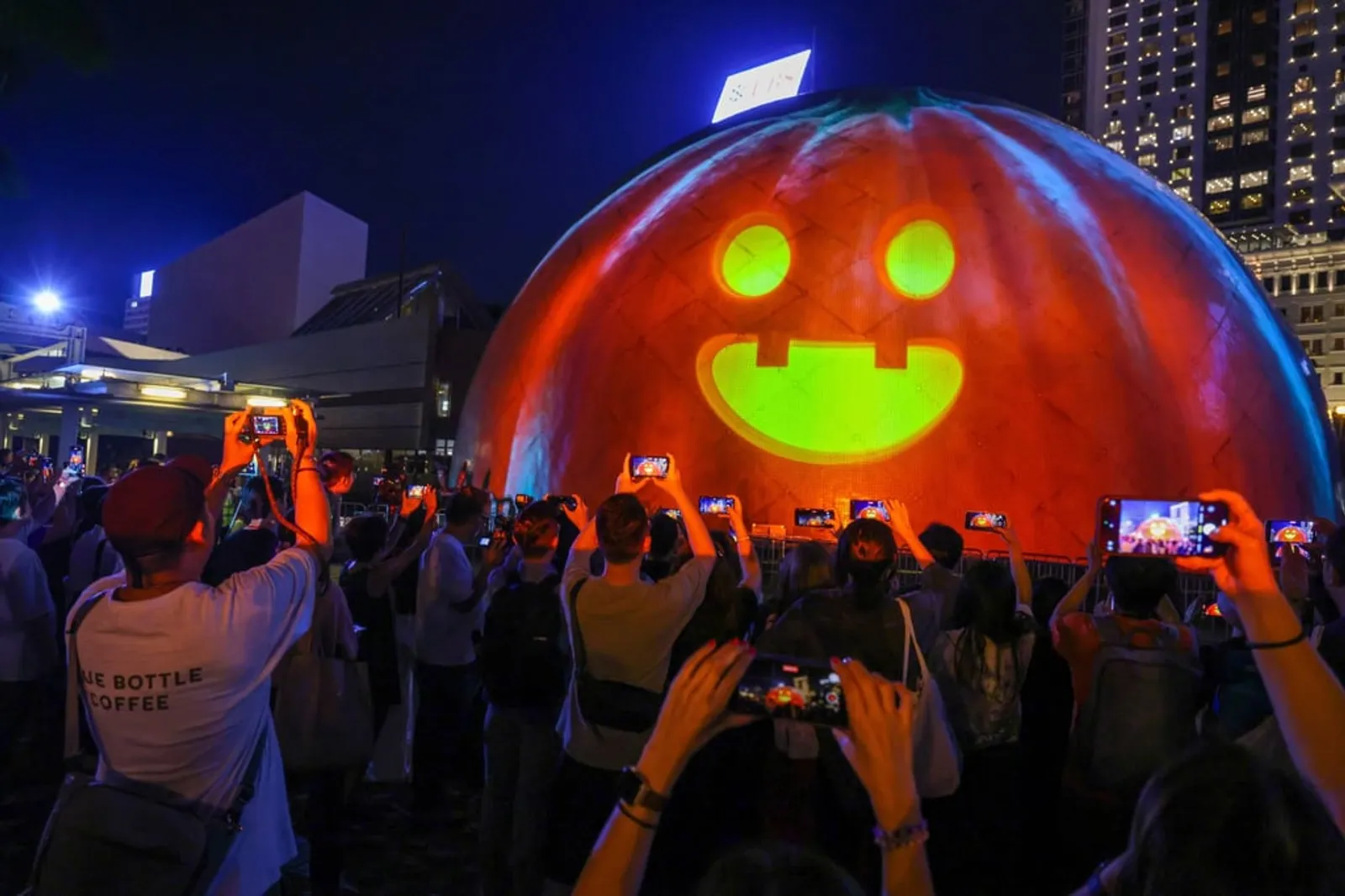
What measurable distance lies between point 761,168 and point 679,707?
9737 mm

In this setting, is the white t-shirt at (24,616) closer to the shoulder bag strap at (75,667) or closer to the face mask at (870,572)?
the shoulder bag strap at (75,667)

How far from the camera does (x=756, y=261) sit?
9.84 m

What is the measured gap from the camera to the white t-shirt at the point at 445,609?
464 centimetres

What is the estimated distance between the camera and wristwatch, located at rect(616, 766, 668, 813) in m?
1.33

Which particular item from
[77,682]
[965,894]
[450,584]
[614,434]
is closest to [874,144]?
[614,434]

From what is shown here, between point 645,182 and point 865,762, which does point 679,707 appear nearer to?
point 865,762

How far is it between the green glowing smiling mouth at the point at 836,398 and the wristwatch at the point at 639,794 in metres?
7.97

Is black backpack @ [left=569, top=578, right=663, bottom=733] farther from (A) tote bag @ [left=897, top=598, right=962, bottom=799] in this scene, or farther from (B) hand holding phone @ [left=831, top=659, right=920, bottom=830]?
(B) hand holding phone @ [left=831, top=659, right=920, bottom=830]

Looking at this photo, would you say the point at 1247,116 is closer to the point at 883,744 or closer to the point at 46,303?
the point at 46,303

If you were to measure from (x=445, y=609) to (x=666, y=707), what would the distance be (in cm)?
355

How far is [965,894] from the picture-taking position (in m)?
3.32

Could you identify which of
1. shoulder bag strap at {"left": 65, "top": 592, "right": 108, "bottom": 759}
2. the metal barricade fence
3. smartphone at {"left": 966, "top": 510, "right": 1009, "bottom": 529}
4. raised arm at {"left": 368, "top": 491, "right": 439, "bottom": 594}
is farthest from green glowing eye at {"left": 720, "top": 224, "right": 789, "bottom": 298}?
shoulder bag strap at {"left": 65, "top": 592, "right": 108, "bottom": 759}

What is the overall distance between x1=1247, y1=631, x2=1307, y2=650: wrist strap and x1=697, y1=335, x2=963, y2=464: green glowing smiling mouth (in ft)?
25.2

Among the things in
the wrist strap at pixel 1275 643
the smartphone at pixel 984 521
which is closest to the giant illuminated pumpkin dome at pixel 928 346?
the smartphone at pixel 984 521
